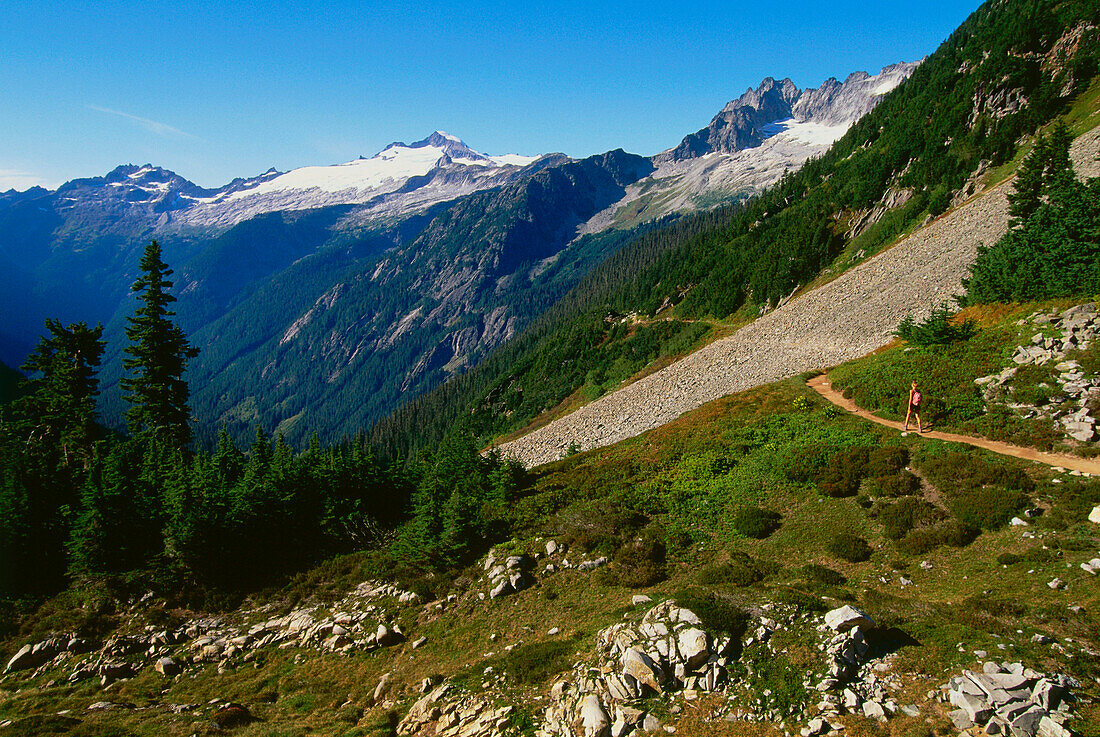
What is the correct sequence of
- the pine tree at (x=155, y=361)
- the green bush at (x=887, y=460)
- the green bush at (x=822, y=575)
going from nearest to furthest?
the green bush at (x=822, y=575)
the green bush at (x=887, y=460)
the pine tree at (x=155, y=361)

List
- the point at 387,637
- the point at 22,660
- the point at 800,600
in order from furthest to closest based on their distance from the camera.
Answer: the point at 22,660
the point at 387,637
the point at 800,600

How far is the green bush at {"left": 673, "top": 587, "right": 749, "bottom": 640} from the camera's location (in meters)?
12.4

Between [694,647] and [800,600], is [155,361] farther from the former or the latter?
[800,600]

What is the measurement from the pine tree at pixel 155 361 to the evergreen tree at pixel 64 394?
9.26 ft

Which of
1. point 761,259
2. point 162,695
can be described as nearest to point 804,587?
point 162,695

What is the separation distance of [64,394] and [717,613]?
39531mm

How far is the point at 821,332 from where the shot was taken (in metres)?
54.9

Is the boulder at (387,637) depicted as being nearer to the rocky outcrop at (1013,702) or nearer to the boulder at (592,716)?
the boulder at (592,716)

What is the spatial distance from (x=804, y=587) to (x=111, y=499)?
91.2 feet

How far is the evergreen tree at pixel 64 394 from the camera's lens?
1247 inches

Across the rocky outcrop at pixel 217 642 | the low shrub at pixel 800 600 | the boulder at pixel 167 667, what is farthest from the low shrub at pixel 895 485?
A: the boulder at pixel 167 667

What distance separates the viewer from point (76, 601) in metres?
21.2

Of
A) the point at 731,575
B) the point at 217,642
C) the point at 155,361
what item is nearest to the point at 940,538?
the point at 731,575

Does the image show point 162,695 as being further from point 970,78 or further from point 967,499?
point 970,78
